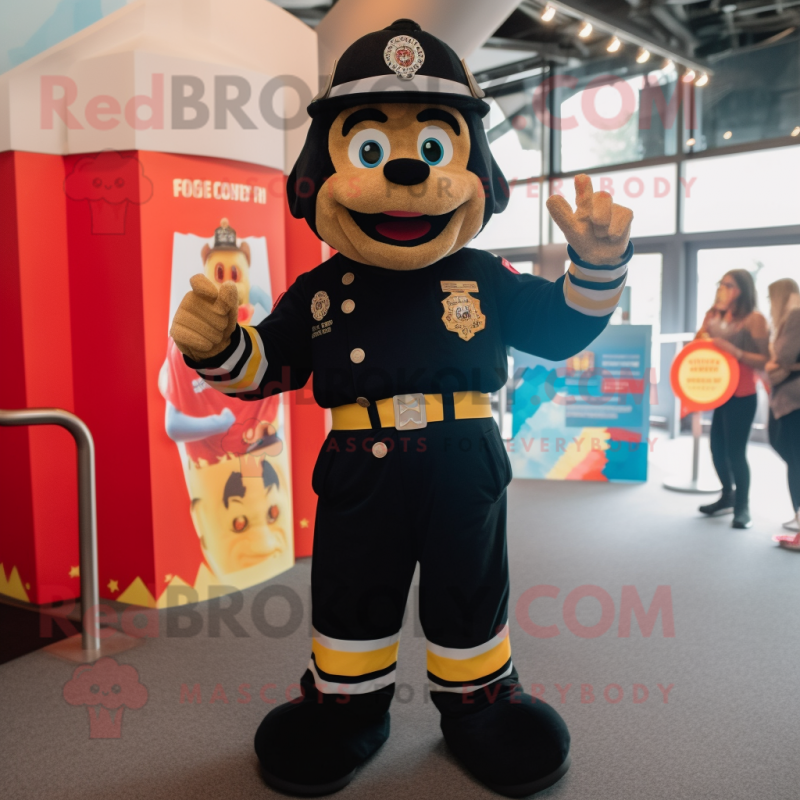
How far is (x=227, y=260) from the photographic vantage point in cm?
274

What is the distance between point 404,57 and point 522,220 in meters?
6.10

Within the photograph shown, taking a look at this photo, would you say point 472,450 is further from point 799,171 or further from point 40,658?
point 799,171

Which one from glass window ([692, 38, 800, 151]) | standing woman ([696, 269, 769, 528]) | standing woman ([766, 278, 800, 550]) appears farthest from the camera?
glass window ([692, 38, 800, 151])

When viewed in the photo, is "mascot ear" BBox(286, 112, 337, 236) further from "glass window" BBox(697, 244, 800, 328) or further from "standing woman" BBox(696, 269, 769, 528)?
"glass window" BBox(697, 244, 800, 328)

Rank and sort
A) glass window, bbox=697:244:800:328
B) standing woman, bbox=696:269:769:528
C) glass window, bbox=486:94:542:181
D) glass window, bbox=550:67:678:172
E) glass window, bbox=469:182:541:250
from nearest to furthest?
standing woman, bbox=696:269:769:528 → glass window, bbox=697:244:800:328 → glass window, bbox=550:67:678:172 → glass window, bbox=486:94:542:181 → glass window, bbox=469:182:541:250

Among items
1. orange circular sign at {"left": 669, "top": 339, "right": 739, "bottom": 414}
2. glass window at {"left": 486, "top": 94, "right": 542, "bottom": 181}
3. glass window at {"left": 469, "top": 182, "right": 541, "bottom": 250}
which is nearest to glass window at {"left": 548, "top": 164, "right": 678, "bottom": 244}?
glass window at {"left": 469, "top": 182, "right": 541, "bottom": 250}

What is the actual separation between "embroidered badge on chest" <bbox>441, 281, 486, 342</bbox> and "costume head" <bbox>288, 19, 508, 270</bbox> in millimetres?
85

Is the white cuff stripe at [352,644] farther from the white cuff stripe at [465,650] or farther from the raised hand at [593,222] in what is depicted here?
the raised hand at [593,222]

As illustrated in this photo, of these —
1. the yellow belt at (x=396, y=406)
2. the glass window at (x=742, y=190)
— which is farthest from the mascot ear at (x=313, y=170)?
the glass window at (x=742, y=190)

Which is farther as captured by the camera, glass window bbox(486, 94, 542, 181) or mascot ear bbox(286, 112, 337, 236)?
glass window bbox(486, 94, 542, 181)

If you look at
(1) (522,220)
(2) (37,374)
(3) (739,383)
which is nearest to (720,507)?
(3) (739,383)

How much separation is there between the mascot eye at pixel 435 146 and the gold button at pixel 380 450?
1.98ft

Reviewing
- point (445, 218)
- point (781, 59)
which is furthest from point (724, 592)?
point (781, 59)

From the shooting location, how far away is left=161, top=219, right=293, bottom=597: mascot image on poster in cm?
269
